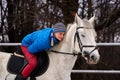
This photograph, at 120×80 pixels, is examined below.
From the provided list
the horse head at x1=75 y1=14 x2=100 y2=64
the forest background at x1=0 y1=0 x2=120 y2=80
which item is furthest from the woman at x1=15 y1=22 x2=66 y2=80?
the forest background at x1=0 y1=0 x2=120 y2=80

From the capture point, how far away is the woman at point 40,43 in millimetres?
5090

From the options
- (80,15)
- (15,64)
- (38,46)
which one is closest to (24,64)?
(15,64)

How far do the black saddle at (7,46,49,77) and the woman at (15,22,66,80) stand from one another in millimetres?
70

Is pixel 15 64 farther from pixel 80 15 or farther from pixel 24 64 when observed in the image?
pixel 80 15

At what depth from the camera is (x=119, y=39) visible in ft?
41.2

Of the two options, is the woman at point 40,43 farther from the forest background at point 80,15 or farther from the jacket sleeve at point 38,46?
the forest background at point 80,15

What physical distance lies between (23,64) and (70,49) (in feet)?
2.40

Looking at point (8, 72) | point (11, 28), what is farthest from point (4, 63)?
point (11, 28)

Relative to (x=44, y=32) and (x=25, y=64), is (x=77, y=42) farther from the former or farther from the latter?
(x=25, y=64)

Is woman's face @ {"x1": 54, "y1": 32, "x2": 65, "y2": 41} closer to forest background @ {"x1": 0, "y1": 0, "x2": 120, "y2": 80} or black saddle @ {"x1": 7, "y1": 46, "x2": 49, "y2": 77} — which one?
black saddle @ {"x1": 7, "y1": 46, "x2": 49, "y2": 77}

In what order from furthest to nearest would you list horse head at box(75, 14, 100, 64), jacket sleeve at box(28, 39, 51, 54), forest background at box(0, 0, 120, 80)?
forest background at box(0, 0, 120, 80)
jacket sleeve at box(28, 39, 51, 54)
horse head at box(75, 14, 100, 64)

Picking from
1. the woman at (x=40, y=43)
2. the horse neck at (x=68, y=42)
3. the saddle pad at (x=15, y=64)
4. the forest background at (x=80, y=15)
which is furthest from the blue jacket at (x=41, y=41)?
the forest background at (x=80, y=15)

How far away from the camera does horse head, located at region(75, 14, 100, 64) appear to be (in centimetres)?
488

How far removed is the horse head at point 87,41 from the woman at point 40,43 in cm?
25
